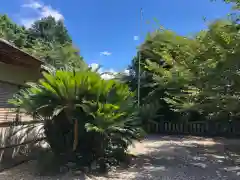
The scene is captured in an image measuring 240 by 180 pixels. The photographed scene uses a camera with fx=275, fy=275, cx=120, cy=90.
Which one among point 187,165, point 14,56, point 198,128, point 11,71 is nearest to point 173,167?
point 187,165

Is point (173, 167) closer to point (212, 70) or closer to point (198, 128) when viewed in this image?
point (212, 70)

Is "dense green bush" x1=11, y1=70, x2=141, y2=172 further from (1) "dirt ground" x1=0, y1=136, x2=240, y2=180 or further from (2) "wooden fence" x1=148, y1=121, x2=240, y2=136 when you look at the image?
(2) "wooden fence" x1=148, y1=121, x2=240, y2=136

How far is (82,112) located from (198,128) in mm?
11761

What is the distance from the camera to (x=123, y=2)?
13305mm

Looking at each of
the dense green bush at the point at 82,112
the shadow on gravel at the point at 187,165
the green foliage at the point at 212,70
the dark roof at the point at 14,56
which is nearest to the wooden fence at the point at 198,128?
the green foliage at the point at 212,70

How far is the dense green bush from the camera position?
6633mm

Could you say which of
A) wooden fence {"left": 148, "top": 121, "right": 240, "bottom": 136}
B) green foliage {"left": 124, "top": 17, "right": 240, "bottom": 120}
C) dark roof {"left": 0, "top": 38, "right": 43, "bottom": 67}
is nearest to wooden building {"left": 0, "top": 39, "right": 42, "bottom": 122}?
dark roof {"left": 0, "top": 38, "right": 43, "bottom": 67}

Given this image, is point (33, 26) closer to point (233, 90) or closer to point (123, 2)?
point (123, 2)

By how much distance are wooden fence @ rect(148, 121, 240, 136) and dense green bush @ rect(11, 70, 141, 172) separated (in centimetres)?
1032

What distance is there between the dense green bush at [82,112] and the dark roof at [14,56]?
1.12 metres

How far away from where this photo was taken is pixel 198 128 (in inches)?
666

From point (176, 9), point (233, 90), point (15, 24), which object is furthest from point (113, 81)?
point (15, 24)

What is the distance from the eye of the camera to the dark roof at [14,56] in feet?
22.8

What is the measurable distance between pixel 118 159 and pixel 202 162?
2.68m
